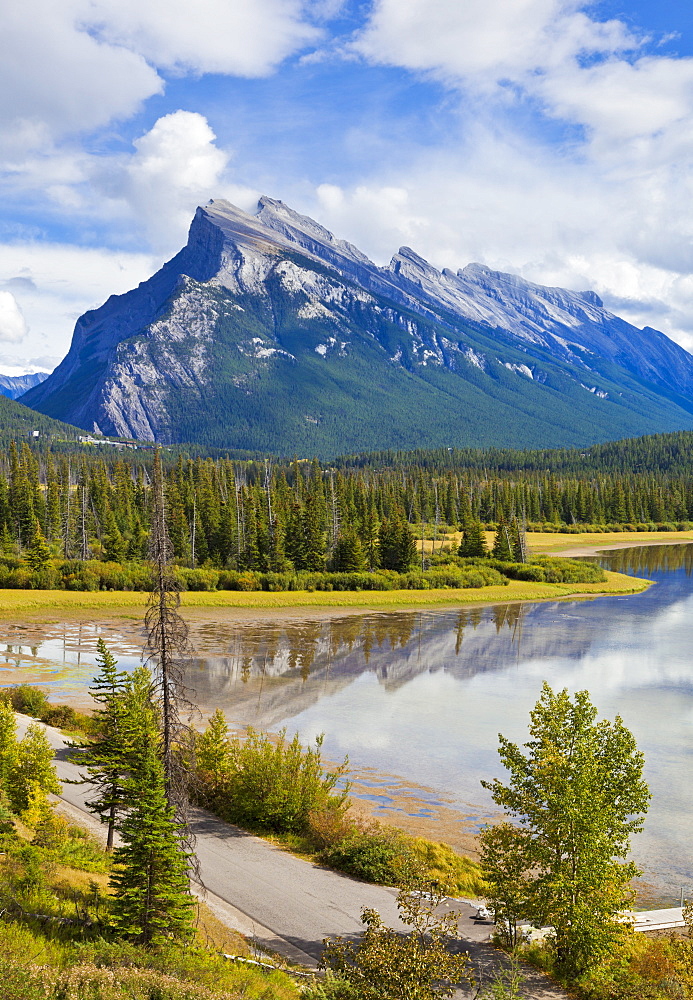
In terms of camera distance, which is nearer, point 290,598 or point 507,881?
point 507,881

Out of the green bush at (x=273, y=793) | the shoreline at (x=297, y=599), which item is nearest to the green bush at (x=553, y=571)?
the shoreline at (x=297, y=599)

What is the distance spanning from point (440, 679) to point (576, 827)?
3654 cm

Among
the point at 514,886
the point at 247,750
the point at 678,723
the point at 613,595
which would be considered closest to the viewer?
the point at 514,886

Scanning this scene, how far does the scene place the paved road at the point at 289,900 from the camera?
20.2m

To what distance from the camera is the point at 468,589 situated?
314ft

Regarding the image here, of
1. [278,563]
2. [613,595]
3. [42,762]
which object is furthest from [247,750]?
[613,595]

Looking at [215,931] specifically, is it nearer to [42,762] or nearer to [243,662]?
[42,762]

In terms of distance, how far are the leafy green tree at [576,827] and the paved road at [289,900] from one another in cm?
164

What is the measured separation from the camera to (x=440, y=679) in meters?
54.8

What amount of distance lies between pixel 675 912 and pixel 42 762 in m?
20.3

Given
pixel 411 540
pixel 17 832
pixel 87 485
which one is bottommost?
pixel 17 832

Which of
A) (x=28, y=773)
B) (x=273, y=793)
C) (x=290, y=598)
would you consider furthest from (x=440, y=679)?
(x=290, y=598)

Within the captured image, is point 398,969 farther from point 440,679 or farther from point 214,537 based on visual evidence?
point 214,537

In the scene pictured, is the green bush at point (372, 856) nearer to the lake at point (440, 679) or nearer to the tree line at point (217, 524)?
the lake at point (440, 679)
